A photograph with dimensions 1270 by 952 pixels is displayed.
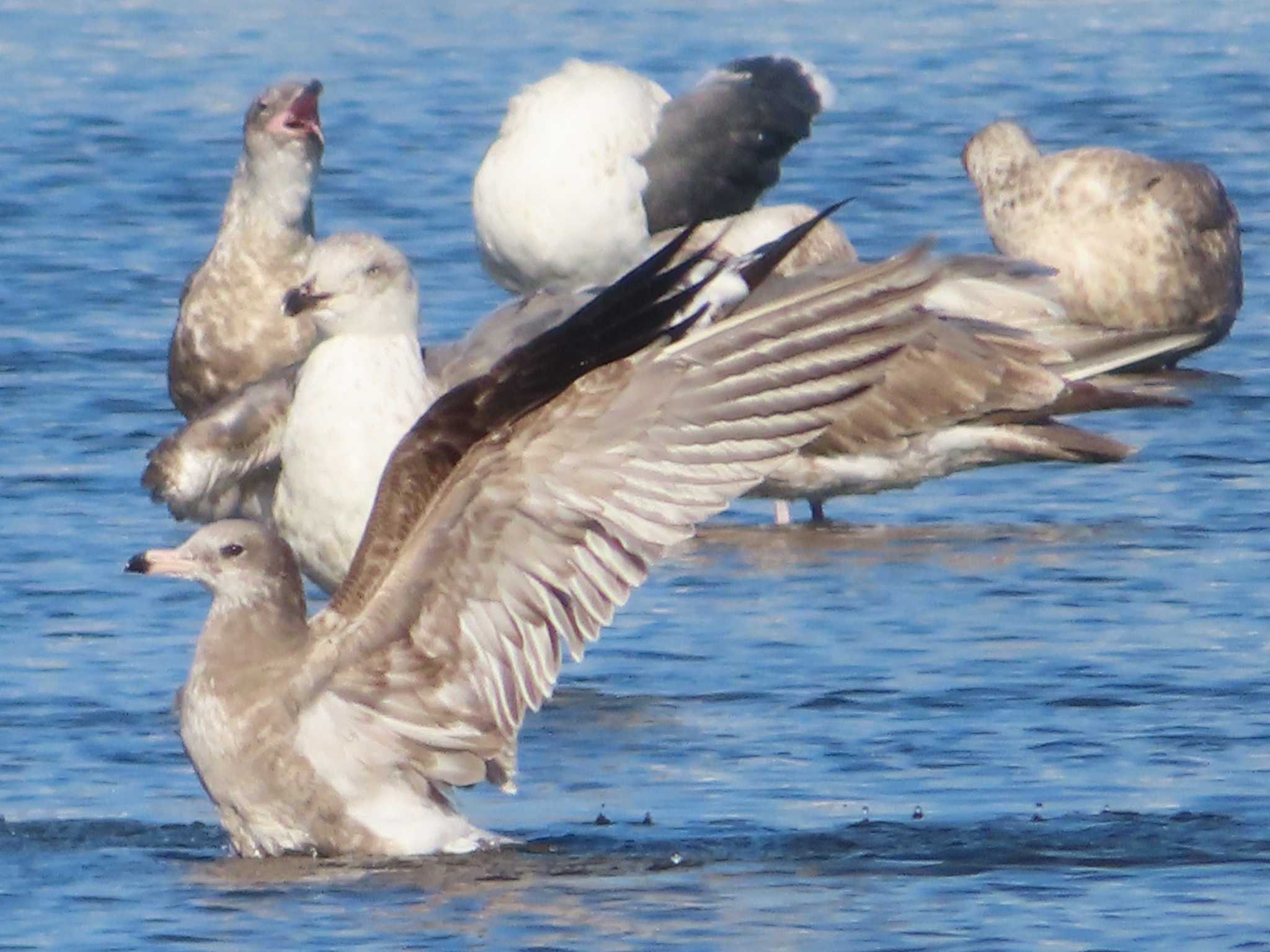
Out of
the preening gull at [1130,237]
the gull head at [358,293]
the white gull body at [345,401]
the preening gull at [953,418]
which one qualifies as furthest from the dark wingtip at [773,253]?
the preening gull at [1130,237]

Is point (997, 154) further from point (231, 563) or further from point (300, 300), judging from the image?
point (231, 563)

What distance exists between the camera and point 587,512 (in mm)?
7254

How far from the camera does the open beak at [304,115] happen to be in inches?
427

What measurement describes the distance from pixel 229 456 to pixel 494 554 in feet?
6.60

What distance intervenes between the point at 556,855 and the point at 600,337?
3.65 ft

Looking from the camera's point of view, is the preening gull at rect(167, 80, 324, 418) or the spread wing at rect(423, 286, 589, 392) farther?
the preening gull at rect(167, 80, 324, 418)

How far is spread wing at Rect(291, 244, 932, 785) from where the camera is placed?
7.20 m

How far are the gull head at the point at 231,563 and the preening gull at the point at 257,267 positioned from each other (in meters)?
2.48

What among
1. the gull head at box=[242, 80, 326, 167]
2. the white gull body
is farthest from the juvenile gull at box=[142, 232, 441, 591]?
the gull head at box=[242, 80, 326, 167]


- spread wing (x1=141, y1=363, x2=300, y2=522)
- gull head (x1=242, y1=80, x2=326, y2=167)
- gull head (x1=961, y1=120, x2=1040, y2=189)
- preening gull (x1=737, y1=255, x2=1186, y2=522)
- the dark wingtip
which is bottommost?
preening gull (x1=737, y1=255, x2=1186, y2=522)

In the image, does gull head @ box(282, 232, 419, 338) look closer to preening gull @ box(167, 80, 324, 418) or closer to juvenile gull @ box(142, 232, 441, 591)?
juvenile gull @ box(142, 232, 441, 591)

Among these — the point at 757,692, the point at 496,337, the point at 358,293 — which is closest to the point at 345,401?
the point at 358,293

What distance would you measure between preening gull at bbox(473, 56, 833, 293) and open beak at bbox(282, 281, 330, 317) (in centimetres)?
336

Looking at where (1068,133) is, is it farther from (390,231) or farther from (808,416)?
(808,416)
